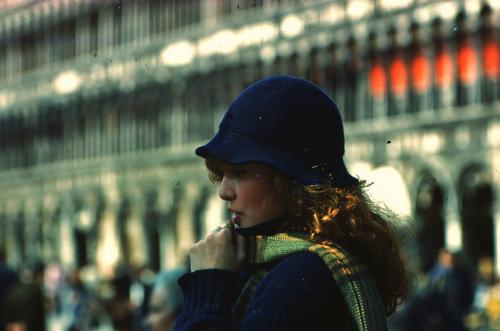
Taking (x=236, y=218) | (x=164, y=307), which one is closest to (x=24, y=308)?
(x=164, y=307)

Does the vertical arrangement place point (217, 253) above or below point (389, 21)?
below

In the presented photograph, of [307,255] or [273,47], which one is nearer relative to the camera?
[307,255]

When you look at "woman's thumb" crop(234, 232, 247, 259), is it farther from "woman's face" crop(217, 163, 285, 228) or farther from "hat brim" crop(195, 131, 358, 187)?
"hat brim" crop(195, 131, 358, 187)

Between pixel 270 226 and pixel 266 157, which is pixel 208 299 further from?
pixel 266 157

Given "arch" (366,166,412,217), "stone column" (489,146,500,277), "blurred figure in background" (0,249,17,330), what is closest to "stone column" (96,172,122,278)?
"arch" (366,166,412,217)

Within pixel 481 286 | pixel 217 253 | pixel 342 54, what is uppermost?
pixel 342 54

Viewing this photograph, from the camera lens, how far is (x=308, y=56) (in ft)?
130

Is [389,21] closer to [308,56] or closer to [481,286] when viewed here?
[308,56]

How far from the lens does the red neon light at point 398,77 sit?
117 feet

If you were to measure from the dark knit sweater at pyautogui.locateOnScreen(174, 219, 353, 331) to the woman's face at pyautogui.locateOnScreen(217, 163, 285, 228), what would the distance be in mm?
145

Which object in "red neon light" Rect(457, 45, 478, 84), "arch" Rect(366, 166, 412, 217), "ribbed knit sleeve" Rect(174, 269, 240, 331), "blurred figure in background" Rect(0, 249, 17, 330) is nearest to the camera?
"ribbed knit sleeve" Rect(174, 269, 240, 331)

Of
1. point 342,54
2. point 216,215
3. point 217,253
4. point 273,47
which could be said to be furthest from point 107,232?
point 217,253

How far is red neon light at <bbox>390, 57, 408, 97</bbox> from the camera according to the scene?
1399 inches

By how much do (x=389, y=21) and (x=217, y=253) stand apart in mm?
33224
